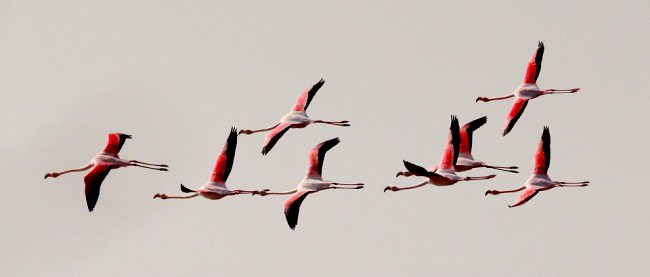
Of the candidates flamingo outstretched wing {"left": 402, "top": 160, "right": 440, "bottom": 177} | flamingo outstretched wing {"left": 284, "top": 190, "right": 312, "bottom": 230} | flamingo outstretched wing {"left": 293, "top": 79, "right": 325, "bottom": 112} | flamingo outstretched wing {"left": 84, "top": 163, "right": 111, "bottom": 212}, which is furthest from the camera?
flamingo outstretched wing {"left": 293, "top": 79, "right": 325, "bottom": 112}

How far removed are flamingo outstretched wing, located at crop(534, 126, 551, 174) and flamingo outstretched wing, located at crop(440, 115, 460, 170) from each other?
2.42m

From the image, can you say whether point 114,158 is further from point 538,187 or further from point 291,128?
point 538,187

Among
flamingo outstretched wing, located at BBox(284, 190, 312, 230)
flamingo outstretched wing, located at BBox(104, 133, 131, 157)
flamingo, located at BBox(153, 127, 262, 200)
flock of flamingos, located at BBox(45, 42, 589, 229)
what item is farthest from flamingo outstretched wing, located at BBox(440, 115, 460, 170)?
flamingo outstretched wing, located at BBox(104, 133, 131, 157)

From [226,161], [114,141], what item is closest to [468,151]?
[226,161]

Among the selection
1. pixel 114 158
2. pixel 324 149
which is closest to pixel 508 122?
pixel 324 149

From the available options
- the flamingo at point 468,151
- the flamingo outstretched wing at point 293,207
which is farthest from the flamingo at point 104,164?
the flamingo at point 468,151

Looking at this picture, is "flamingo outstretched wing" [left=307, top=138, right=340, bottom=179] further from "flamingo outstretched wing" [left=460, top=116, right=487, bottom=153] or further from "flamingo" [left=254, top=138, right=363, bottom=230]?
"flamingo outstretched wing" [left=460, top=116, right=487, bottom=153]

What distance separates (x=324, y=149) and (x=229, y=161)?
9.44ft

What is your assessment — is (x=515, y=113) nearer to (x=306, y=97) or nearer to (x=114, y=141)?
(x=306, y=97)

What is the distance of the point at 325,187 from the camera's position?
178ft

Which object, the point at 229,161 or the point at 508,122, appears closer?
the point at 229,161

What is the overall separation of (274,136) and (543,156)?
779 centimetres

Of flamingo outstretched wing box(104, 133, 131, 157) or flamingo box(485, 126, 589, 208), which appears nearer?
flamingo outstretched wing box(104, 133, 131, 157)

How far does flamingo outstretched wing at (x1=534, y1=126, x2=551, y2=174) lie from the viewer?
185ft
